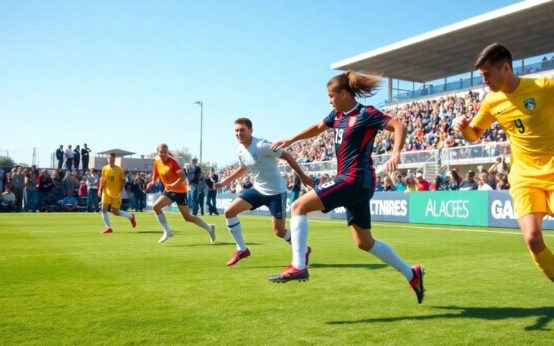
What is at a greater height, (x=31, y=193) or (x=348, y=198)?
(x=348, y=198)

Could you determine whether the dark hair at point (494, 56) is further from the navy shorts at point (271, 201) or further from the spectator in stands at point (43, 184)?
the spectator in stands at point (43, 184)

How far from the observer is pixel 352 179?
5293 millimetres

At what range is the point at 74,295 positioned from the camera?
5.78 metres

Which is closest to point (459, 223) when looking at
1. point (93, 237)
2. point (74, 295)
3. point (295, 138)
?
point (93, 237)

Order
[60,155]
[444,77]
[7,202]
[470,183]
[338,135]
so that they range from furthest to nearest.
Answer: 1. [444,77]
2. [60,155]
3. [7,202]
4. [470,183]
5. [338,135]

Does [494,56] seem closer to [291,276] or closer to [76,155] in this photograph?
[291,276]

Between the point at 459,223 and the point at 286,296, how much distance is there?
13.4 metres

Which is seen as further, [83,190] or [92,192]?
[83,190]

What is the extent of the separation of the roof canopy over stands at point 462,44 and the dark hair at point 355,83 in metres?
26.3

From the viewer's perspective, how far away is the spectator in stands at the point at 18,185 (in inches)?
1134

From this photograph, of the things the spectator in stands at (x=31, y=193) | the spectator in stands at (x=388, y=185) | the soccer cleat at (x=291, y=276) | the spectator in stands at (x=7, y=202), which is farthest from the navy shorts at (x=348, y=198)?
the spectator in stands at (x=7, y=202)

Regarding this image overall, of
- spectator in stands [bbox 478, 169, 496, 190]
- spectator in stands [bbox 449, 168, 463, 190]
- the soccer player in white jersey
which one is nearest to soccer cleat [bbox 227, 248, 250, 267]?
the soccer player in white jersey

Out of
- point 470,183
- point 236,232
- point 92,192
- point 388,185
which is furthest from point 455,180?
point 92,192

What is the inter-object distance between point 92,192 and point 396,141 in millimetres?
25154
